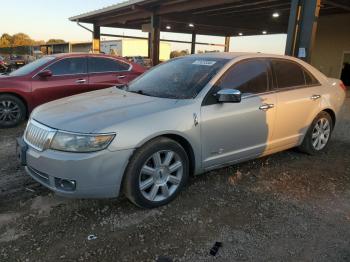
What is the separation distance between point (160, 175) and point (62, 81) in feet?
15.3

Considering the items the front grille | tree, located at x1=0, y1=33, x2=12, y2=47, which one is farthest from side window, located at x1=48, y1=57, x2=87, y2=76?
tree, located at x1=0, y1=33, x2=12, y2=47

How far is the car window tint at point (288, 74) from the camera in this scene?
4730mm

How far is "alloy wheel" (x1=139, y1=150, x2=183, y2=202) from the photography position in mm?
3520

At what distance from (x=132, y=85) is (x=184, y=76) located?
31.0 inches

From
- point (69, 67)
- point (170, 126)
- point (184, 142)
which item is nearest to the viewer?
point (170, 126)

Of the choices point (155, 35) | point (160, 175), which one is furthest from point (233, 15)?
point (160, 175)

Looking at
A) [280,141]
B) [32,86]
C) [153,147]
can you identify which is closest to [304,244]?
[153,147]

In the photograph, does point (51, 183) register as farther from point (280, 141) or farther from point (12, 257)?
point (280, 141)

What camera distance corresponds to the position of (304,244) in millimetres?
3070

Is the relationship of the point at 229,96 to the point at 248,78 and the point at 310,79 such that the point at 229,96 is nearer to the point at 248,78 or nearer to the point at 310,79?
the point at 248,78

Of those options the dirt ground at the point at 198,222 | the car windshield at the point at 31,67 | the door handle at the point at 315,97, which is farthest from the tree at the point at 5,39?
the dirt ground at the point at 198,222

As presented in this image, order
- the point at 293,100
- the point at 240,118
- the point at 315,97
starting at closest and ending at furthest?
1. the point at 240,118
2. the point at 293,100
3. the point at 315,97

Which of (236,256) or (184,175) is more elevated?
(184,175)

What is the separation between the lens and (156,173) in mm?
3588
